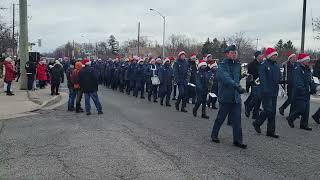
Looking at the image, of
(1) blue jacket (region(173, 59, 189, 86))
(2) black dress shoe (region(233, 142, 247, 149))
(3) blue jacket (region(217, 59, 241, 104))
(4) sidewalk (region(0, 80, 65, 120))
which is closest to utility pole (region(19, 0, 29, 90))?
(4) sidewalk (region(0, 80, 65, 120))

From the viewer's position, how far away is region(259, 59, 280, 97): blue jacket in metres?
9.32

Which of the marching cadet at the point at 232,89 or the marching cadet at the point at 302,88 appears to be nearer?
the marching cadet at the point at 232,89

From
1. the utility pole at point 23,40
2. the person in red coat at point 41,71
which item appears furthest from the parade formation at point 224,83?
the utility pole at point 23,40

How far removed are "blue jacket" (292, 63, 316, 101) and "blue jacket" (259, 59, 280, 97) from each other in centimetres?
155

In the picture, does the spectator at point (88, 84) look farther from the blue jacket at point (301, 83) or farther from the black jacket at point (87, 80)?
the blue jacket at point (301, 83)

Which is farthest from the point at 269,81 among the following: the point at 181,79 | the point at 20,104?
the point at 20,104

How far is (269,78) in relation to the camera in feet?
30.8

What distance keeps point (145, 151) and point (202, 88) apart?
532 centimetres

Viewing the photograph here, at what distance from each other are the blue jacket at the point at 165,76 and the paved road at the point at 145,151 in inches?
150

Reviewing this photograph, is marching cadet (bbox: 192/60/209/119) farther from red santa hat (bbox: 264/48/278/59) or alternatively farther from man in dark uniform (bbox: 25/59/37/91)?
man in dark uniform (bbox: 25/59/37/91)

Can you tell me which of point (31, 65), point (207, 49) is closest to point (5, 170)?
point (31, 65)

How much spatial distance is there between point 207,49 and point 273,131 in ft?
208

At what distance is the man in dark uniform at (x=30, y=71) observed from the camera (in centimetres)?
2152

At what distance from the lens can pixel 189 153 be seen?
7812mm
